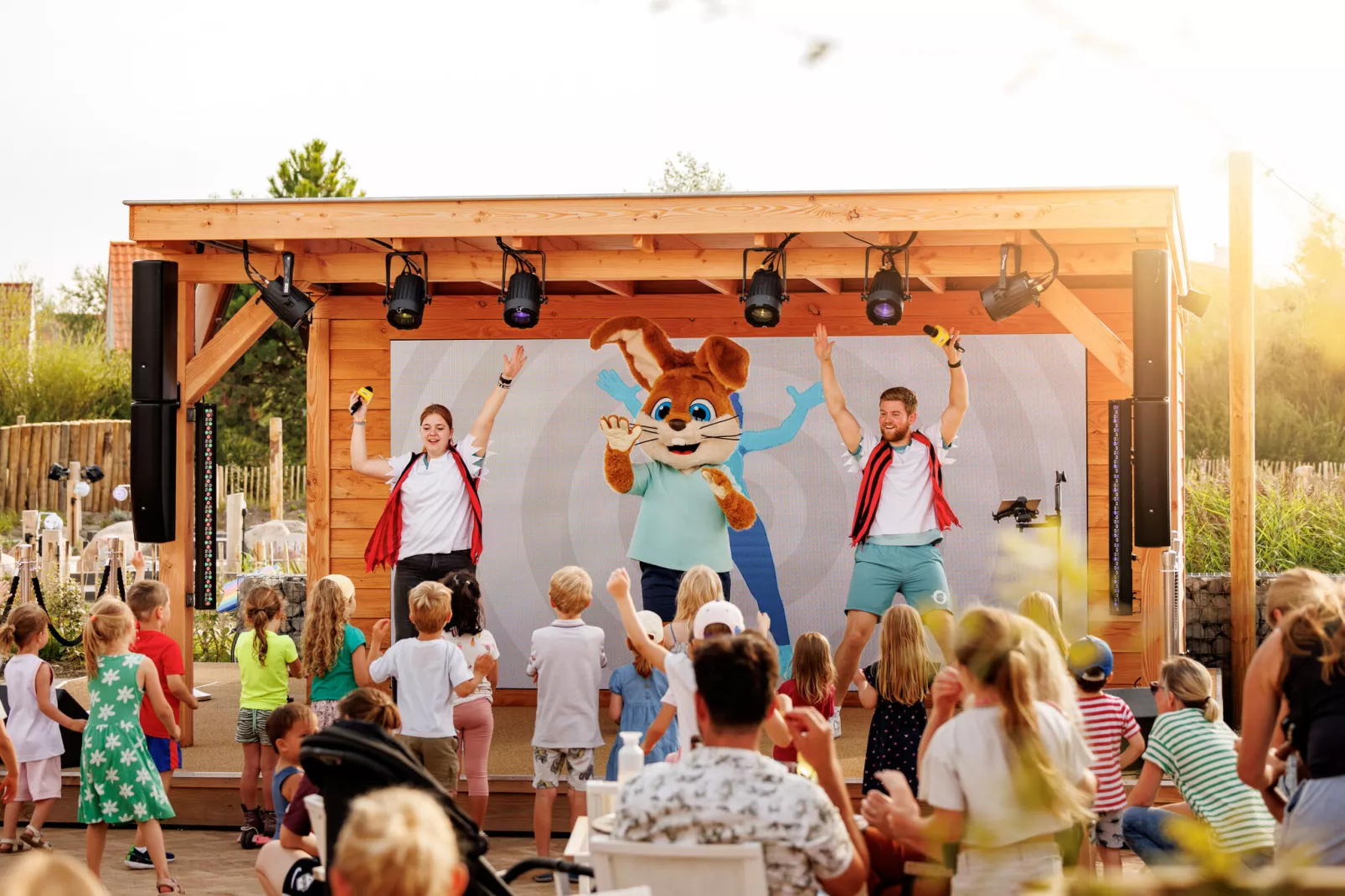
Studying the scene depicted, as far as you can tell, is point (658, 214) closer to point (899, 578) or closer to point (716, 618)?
point (899, 578)

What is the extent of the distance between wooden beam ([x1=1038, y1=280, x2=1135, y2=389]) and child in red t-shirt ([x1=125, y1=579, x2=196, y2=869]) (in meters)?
4.69

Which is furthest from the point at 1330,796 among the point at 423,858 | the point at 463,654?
the point at 463,654

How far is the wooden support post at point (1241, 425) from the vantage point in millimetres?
8258

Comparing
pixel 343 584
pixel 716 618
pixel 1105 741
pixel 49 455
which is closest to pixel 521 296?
pixel 343 584

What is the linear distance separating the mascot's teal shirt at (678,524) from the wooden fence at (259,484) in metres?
13.7

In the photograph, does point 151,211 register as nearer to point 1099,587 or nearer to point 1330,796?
point 1330,796

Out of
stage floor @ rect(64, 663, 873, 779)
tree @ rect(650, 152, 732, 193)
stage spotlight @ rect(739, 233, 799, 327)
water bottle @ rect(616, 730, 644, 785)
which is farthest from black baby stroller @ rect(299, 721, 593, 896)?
tree @ rect(650, 152, 732, 193)

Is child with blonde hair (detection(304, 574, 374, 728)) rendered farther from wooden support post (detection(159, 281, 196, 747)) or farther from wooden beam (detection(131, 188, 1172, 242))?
wooden beam (detection(131, 188, 1172, 242))

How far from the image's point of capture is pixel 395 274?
809 centimetres

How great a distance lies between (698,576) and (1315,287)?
464cm

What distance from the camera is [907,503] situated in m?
7.21

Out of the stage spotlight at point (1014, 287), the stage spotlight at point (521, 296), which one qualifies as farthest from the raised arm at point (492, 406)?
the stage spotlight at point (1014, 287)

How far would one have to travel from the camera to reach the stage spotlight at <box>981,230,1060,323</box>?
275 inches

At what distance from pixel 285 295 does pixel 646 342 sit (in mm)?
2390
